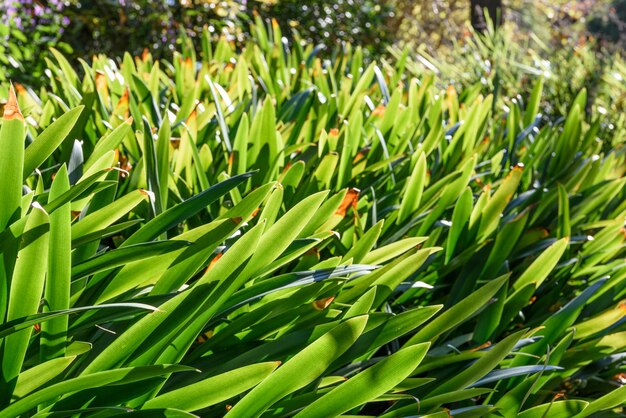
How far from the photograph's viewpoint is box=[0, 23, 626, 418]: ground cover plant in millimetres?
1235

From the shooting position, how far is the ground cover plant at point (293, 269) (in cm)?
124

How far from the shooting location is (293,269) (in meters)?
1.86

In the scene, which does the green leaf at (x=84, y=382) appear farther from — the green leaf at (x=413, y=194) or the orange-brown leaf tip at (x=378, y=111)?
the orange-brown leaf tip at (x=378, y=111)

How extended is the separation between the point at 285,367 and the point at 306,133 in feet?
4.91

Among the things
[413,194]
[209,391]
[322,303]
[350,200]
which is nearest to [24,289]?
[209,391]

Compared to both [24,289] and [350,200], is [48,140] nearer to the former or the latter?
[24,289]

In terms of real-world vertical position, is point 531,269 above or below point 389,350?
above

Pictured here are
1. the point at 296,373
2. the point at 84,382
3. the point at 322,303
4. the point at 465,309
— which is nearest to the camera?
the point at 84,382

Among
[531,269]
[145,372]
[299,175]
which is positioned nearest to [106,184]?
[145,372]

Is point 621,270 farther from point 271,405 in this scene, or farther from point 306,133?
point 271,405

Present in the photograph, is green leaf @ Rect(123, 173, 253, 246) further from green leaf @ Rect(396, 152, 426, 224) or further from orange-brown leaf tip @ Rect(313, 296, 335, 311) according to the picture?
green leaf @ Rect(396, 152, 426, 224)

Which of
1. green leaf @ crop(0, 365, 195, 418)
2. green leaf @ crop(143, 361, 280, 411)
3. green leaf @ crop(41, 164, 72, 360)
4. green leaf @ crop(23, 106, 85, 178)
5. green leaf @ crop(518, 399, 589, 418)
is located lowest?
green leaf @ crop(518, 399, 589, 418)

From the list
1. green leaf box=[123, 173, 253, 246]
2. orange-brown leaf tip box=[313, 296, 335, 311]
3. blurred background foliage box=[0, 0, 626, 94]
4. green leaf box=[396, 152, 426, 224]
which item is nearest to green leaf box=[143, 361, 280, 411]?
orange-brown leaf tip box=[313, 296, 335, 311]

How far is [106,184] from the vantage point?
1503 mm
